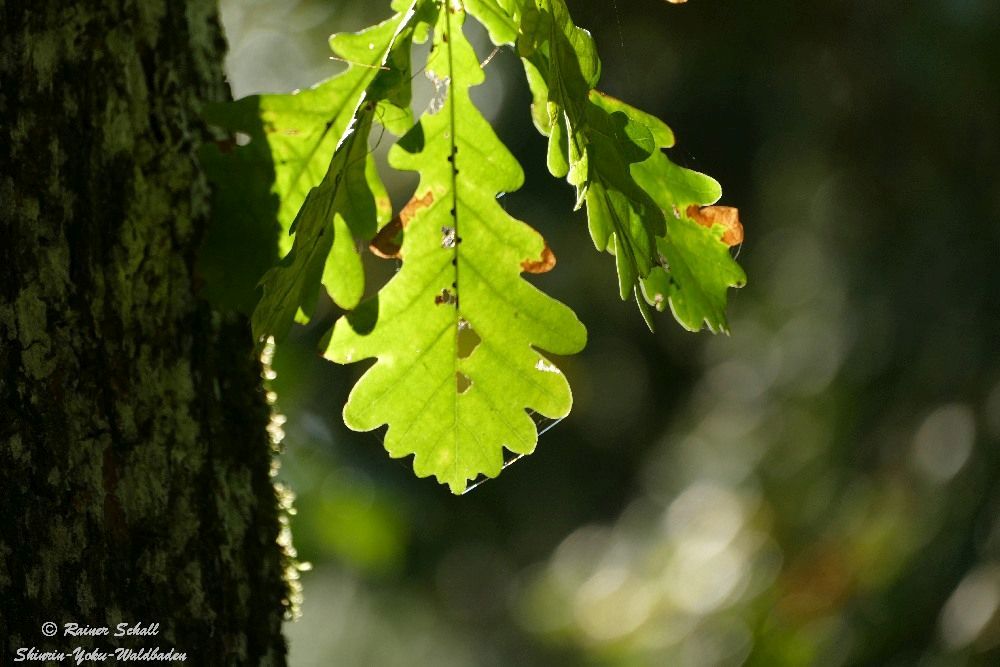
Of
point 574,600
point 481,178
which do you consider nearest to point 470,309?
point 481,178

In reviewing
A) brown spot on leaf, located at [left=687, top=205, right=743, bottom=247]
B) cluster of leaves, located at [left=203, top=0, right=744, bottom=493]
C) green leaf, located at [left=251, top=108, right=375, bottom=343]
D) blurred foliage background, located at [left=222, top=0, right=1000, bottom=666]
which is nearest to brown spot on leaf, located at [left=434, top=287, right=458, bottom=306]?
cluster of leaves, located at [left=203, top=0, right=744, bottom=493]

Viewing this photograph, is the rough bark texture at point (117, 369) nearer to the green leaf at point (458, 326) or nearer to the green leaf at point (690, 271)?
the green leaf at point (458, 326)

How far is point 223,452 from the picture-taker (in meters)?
1.08

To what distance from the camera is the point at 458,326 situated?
116 cm

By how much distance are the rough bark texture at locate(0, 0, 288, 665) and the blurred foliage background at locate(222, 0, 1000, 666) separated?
4.04 ft

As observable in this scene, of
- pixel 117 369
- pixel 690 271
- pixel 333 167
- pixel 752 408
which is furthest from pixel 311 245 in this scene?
pixel 752 408

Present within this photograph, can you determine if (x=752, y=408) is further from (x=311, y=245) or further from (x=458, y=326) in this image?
(x=311, y=245)

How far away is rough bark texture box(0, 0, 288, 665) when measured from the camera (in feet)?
3.13

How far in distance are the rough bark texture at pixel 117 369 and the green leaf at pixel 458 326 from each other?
14 cm

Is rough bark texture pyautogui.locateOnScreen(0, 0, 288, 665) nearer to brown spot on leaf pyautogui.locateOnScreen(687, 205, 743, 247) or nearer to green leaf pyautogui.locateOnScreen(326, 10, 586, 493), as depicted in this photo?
green leaf pyautogui.locateOnScreen(326, 10, 586, 493)

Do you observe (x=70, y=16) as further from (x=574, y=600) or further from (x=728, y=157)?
(x=728, y=157)

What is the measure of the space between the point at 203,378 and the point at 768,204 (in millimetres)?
5640

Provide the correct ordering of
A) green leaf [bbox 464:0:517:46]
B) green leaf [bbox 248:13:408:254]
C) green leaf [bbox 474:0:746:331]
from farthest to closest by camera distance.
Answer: green leaf [bbox 248:13:408:254] < green leaf [bbox 464:0:517:46] < green leaf [bbox 474:0:746:331]

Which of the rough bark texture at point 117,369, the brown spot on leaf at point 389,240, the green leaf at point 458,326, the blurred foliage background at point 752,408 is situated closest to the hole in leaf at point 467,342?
the green leaf at point 458,326
